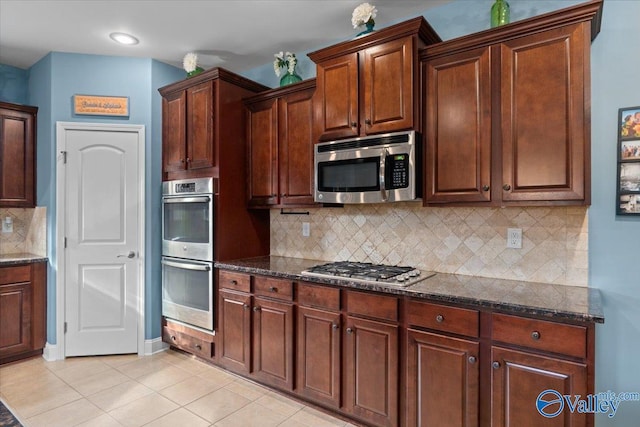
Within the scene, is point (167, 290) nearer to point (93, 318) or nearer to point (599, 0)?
point (93, 318)

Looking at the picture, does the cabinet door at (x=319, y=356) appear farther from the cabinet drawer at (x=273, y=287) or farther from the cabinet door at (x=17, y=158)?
the cabinet door at (x=17, y=158)

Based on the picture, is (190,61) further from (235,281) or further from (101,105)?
(235,281)

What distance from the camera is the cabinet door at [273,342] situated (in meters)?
2.54

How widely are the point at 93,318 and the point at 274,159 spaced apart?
7.56 feet

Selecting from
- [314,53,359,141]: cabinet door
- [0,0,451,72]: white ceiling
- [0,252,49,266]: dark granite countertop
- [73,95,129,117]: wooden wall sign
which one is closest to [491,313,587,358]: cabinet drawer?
[314,53,359,141]: cabinet door

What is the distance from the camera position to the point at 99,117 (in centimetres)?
343

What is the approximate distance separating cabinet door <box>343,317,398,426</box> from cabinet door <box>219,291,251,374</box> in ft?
2.90

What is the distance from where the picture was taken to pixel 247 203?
3.26 meters

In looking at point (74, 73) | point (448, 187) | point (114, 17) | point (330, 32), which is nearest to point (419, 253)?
point (448, 187)

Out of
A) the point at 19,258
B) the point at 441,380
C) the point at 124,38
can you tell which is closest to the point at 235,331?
the point at 441,380

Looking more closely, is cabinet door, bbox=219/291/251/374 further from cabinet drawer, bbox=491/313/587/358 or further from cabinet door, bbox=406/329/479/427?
cabinet drawer, bbox=491/313/587/358

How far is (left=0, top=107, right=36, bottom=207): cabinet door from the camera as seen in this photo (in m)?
3.41

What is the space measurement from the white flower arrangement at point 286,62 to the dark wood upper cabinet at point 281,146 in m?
0.28

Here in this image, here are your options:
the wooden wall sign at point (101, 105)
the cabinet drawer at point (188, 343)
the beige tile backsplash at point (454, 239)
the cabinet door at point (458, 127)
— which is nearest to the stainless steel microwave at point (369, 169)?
the cabinet door at point (458, 127)
